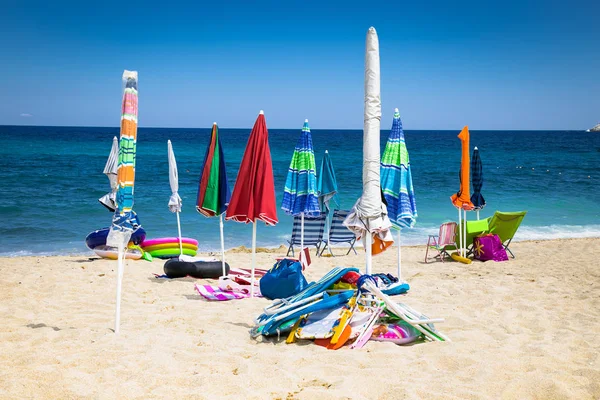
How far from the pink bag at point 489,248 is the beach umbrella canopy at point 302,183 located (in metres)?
3.54

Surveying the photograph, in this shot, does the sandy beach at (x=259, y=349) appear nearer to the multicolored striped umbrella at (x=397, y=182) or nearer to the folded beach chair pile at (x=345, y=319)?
the folded beach chair pile at (x=345, y=319)

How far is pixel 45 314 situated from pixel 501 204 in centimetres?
1959

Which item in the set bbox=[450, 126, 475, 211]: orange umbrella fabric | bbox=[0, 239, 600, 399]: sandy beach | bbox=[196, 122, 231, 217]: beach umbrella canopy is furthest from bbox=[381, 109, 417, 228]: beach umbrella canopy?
bbox=[450, 126, 475, 211]: orange umbrella fabric

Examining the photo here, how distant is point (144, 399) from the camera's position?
362cm

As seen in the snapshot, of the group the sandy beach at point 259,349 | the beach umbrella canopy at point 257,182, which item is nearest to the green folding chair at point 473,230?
the sandy beach at point 259,349

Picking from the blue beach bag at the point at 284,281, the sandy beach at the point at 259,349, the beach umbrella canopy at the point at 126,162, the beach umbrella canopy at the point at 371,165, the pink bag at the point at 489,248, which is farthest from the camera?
the pink bag at the point at 489,248

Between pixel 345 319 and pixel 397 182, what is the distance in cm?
253

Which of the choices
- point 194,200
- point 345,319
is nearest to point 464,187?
point 345,319

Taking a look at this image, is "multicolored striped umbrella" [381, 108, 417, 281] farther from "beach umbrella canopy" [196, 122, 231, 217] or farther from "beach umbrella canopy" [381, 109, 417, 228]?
"beach umbrella canopy" [196, 122, 231, 217]

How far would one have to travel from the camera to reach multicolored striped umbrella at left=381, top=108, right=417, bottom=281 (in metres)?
6.66

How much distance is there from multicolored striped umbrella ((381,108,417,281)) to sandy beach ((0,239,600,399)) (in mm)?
1102

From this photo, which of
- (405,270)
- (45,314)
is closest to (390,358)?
(45,314)

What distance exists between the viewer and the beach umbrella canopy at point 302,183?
882 centimetres

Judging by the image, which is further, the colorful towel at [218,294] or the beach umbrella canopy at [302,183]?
the beach umbrella canopy at [302,183]
